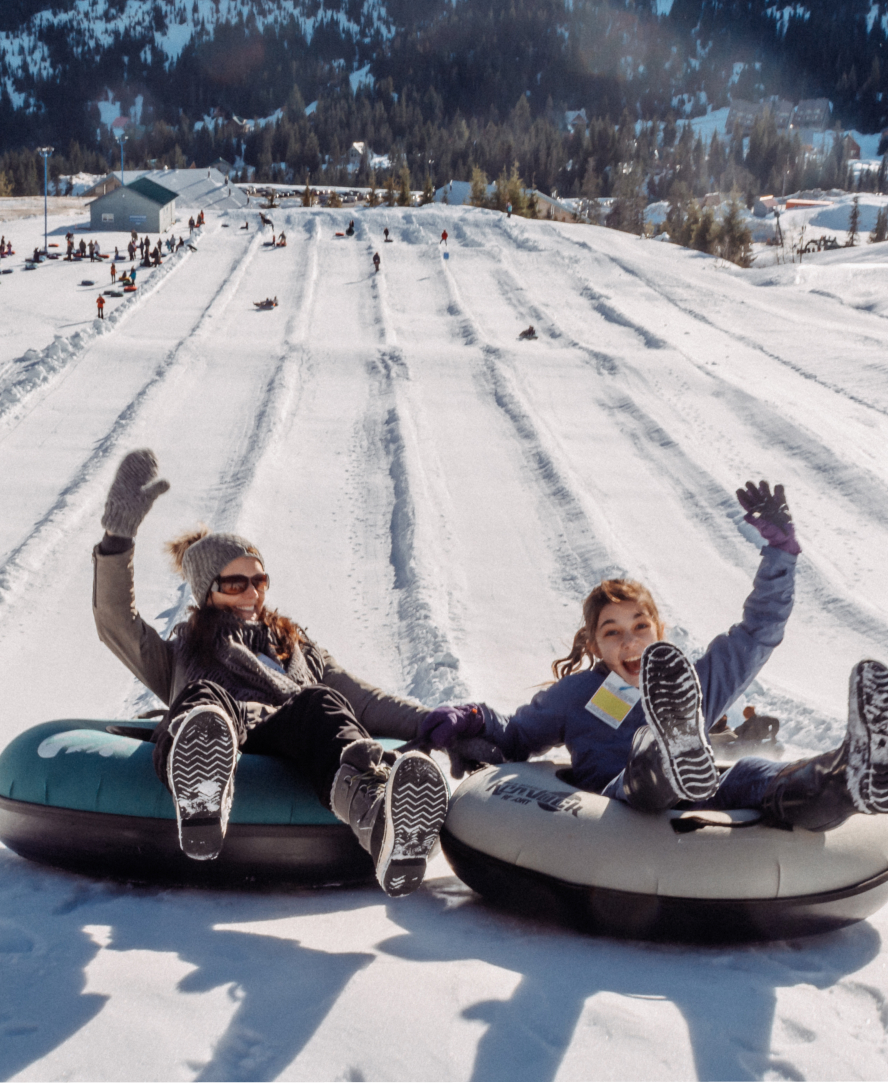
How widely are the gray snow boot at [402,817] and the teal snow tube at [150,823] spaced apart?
A: 41 centimetres

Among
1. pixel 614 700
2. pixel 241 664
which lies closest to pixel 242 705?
pixel 241 664

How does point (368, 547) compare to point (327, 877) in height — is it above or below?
below

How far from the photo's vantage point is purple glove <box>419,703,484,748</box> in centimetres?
322

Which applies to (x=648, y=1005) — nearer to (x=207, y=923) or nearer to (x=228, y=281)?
(x=207, y=923)

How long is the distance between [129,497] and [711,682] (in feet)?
6.05

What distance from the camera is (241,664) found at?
120 inches

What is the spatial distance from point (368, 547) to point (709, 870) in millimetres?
5573

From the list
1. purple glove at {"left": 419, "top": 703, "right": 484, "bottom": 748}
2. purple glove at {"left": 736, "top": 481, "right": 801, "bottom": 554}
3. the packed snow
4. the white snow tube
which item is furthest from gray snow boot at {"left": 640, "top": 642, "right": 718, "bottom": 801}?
purple glove at {"left": 419, "top": 703, "right": 484, "bottom": 748}

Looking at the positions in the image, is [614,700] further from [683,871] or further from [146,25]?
[146,25]

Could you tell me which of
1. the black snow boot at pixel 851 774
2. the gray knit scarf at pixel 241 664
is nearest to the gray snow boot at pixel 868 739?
the black snow boot at pixel 851 774

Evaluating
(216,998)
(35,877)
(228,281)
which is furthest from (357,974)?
(228,281)

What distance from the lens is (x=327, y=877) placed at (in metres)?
2.97

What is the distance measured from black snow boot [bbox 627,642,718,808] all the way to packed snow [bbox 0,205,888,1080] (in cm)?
45

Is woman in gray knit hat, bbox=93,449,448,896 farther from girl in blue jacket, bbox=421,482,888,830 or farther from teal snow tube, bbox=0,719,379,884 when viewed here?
girl in blue jacket, bbox=421,482,888,830
